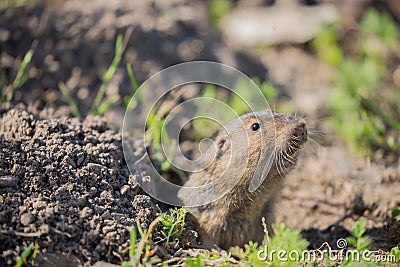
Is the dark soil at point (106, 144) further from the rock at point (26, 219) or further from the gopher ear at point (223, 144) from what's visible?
the gopher ear at point (223, 144)

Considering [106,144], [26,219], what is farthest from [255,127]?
[26,219]

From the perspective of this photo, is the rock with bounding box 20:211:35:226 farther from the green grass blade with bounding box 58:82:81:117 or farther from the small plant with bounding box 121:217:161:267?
the green grass blade with bounding box 58:82:81:117

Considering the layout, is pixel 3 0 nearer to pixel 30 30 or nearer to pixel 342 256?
pixel 30 30

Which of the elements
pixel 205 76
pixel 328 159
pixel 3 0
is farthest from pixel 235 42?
pixel 3 0

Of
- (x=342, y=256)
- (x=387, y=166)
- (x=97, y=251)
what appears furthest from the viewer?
(x=387, y=166)

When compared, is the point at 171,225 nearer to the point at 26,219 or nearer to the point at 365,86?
the point at 26,219

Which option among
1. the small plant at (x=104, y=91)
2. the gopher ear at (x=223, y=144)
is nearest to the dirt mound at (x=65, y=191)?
the small plant at (x=104, y=91)

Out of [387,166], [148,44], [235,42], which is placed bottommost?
[387,166]
